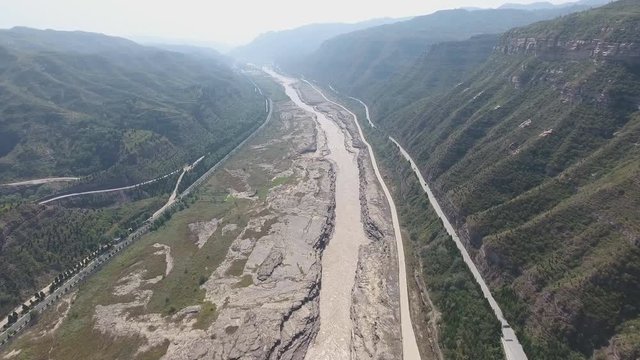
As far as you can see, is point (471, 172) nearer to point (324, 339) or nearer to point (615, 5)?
point (324, 339)

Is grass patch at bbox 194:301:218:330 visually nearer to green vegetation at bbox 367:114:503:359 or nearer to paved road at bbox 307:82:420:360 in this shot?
paved road at bbox 307:82:420:360

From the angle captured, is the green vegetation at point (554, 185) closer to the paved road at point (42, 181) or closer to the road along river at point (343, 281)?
the road along river at point (343, 281)

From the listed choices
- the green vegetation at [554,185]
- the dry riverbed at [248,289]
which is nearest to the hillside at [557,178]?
the green vegetation at [554,185]

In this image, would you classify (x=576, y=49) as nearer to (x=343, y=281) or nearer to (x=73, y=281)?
(x=343, y=281)

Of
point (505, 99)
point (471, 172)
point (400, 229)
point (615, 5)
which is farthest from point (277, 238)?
point (615, 5)

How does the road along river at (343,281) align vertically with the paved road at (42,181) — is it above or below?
below

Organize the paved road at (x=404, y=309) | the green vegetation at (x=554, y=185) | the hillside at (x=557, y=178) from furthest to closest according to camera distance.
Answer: the paved road at (x=404, y=309) < the green vegetation at (x=554, y=185) < the hillside at (x=557, y=178)

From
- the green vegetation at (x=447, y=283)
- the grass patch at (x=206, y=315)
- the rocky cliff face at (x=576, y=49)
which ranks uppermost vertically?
the rocky cliff face at (x=576, y=49)

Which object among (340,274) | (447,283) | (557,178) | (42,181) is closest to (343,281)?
(340,274)
